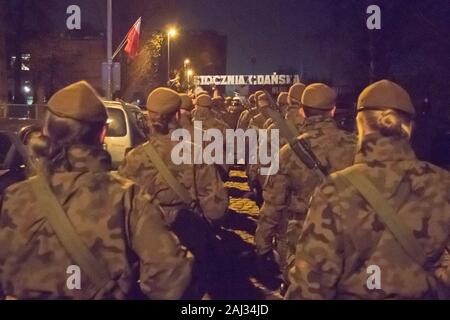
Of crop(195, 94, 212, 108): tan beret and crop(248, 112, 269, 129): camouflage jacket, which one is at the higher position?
crop(195, 94, 212, 108): tan beret

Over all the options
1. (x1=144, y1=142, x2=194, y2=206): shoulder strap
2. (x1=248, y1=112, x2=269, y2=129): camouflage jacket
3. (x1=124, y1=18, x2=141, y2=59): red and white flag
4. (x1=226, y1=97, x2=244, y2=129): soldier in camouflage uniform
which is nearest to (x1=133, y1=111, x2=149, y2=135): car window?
(x1=248, y1=112, x2=269, y2=129): camouflage jacket

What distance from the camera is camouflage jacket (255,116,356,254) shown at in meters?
4.89

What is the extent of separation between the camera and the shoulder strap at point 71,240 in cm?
266

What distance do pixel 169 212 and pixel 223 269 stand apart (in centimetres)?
259

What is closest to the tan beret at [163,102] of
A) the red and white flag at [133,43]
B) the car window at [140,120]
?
the car window at [140,120]

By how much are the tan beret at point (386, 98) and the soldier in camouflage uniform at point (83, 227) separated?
1012 mm

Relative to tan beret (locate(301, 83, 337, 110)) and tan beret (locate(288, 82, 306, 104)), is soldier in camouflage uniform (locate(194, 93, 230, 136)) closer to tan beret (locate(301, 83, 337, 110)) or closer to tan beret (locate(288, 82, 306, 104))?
tan beret (locate(288, 82, 306, 104))

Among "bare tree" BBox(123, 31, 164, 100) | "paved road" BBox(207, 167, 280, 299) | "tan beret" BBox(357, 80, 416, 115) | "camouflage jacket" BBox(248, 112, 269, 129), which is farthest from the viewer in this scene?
"bare tree" BBox(123, 31, 164, 100)

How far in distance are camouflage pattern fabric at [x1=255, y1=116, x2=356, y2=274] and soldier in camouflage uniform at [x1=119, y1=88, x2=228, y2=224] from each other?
49 centimetres

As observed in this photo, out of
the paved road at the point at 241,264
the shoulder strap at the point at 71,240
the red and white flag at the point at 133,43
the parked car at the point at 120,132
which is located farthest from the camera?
the red and white flag at the point at 133,43

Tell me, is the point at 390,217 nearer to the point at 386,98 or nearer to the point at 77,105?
the point at 386,98

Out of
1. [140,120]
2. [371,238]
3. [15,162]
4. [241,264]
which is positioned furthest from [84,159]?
[140,120]

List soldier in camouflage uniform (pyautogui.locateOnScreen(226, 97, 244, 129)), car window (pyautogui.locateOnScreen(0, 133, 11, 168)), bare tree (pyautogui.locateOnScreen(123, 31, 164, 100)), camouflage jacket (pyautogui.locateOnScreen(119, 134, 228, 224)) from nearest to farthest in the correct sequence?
1. camouflage jacket (pyautogui.locateOnScreen(119, 134, 228, 224))
2. car window (pyautogui.locateOnScreen(0, 133, 11, 168))
3. soldier in camouflage uniform (pyautogui.locateOnScreen(226, 97, 244, 129))
4. bare tree (pyautogui.locateOnScreen(123, 31, 164, 100))

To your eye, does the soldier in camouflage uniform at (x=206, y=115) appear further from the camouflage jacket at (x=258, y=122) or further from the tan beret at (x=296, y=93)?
the tan beret at (x=296, y=93)
